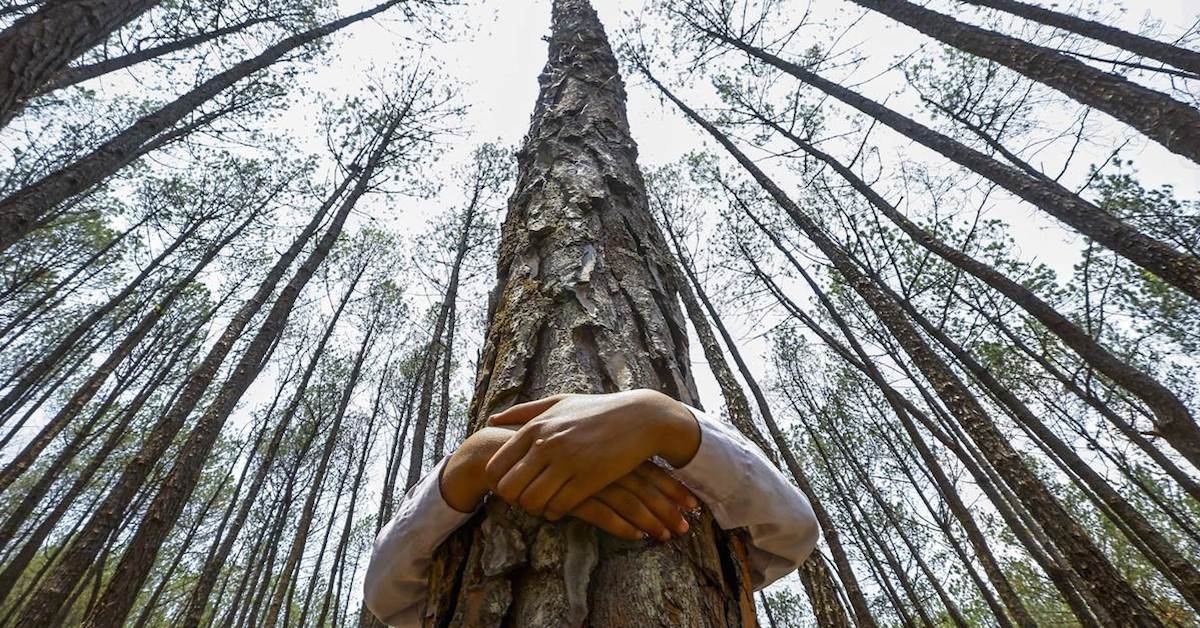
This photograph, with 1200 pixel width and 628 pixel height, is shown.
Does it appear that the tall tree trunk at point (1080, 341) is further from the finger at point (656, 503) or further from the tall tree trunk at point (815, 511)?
the finger at point (656, 503)

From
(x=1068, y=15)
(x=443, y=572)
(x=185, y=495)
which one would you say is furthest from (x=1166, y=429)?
(x=185, y=495)

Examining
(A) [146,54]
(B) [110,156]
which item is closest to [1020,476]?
(B) [110,156]

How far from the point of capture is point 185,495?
4.46 metres

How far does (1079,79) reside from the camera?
393cm

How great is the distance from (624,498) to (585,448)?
112mm

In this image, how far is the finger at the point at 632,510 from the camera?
790mm

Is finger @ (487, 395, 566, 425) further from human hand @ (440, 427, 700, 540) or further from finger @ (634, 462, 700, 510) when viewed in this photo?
finger @ (634, 462, 700, 510)

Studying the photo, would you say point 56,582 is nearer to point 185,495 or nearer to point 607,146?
point 185,495

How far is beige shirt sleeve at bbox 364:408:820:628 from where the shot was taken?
2.81 ft

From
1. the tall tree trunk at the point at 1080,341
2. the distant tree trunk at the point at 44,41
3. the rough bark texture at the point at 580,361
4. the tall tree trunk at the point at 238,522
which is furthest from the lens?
the tall tree trunk at the point at 238,522

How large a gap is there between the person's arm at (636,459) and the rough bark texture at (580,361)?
83mm

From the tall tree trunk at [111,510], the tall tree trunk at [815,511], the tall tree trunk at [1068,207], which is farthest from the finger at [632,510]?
the tall tree trunk at [111,510]

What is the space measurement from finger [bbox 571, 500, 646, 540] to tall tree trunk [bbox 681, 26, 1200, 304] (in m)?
4.47

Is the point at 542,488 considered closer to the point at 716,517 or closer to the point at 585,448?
the point at 585,448
